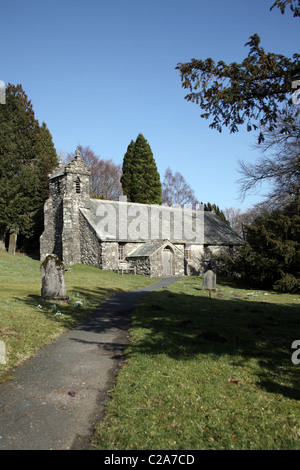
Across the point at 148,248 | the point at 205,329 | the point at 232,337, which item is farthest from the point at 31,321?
the point at 148,248

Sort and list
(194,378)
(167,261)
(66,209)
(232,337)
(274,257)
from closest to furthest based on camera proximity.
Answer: (194,378) < (232,337) < (274,257) < (167,261) < (66,209)

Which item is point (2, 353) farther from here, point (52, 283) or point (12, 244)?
point (12, 244)

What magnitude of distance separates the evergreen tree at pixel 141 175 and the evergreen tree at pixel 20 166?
12348mm

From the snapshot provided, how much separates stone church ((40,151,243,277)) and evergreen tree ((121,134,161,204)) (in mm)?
12535

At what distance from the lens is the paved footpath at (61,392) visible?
433 centimetres

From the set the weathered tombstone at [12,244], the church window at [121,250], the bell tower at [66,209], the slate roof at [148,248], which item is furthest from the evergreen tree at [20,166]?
the slate roof at [148,248]

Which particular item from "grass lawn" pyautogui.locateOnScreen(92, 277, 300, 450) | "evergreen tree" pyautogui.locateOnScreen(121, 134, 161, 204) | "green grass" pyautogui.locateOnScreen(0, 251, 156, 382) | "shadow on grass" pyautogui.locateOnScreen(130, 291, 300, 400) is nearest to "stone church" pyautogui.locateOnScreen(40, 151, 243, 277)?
"evergreen tree" pyautogui.locateOnScreen(121, 134, 161, 204)

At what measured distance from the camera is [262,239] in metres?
26.3

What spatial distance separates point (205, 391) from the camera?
18.6 feet

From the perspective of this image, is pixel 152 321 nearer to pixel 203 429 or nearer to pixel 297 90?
pixel 203 429

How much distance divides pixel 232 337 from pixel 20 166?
136 ft

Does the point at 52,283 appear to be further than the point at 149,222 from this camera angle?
No

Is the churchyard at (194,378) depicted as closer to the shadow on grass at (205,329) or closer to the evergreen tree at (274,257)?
the shadow on grass at (205,329)

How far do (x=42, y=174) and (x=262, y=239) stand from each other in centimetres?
3342
